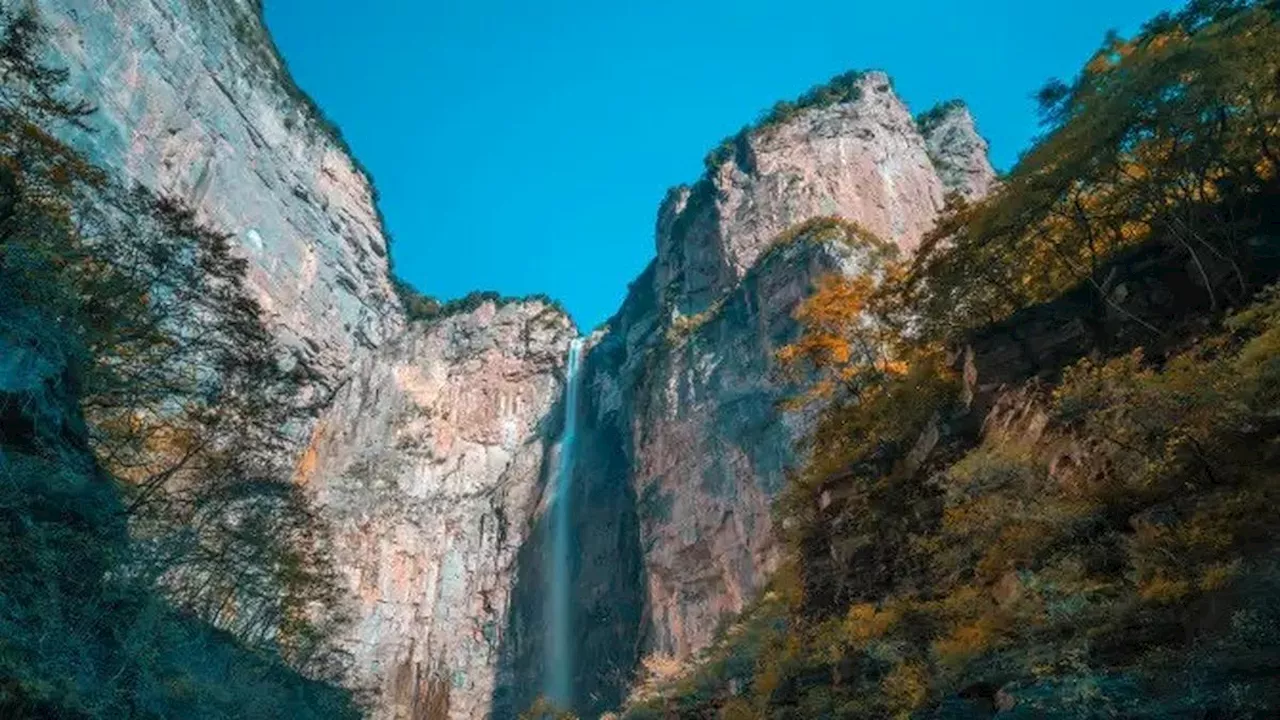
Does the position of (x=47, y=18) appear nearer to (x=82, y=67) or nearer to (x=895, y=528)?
(x=82, y=67)

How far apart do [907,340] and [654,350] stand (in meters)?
34.5

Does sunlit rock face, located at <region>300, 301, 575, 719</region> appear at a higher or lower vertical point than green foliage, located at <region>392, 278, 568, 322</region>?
lower

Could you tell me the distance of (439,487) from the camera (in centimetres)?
6144

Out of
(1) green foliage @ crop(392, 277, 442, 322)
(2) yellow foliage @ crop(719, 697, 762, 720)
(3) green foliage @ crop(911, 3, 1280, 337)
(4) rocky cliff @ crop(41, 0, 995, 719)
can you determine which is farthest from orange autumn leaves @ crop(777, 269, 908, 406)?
(1) green foliage @ crop(392, 277, 442, 322)

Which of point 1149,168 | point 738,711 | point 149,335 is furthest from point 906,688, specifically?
point 149,335

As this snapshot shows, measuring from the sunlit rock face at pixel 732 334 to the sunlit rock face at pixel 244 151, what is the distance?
18.7m

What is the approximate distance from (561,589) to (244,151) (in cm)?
3502

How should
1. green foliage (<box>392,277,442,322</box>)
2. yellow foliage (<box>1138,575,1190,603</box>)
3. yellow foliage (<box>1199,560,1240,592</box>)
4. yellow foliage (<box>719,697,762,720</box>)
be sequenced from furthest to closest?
green foliage (<box>392,277,442,322</box>), yellow foliage (<box>719,697,762,720</box>), yellow foliage (<box>1138,575,1190,603</box>), yellow foliage (<box>1199,560,1240,592</box>)

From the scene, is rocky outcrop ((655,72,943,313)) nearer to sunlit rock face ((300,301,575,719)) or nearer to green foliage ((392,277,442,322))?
sunlit rock face ((300,301,575,719))

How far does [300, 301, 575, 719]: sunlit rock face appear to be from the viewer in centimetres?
5319

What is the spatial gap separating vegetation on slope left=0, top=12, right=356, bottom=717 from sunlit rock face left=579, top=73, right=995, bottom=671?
19.4 metres

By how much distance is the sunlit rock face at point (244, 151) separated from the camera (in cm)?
4484

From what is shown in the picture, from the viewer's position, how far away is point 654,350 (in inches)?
2053

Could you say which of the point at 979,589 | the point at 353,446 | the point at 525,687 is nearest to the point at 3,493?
the point at 979,589
